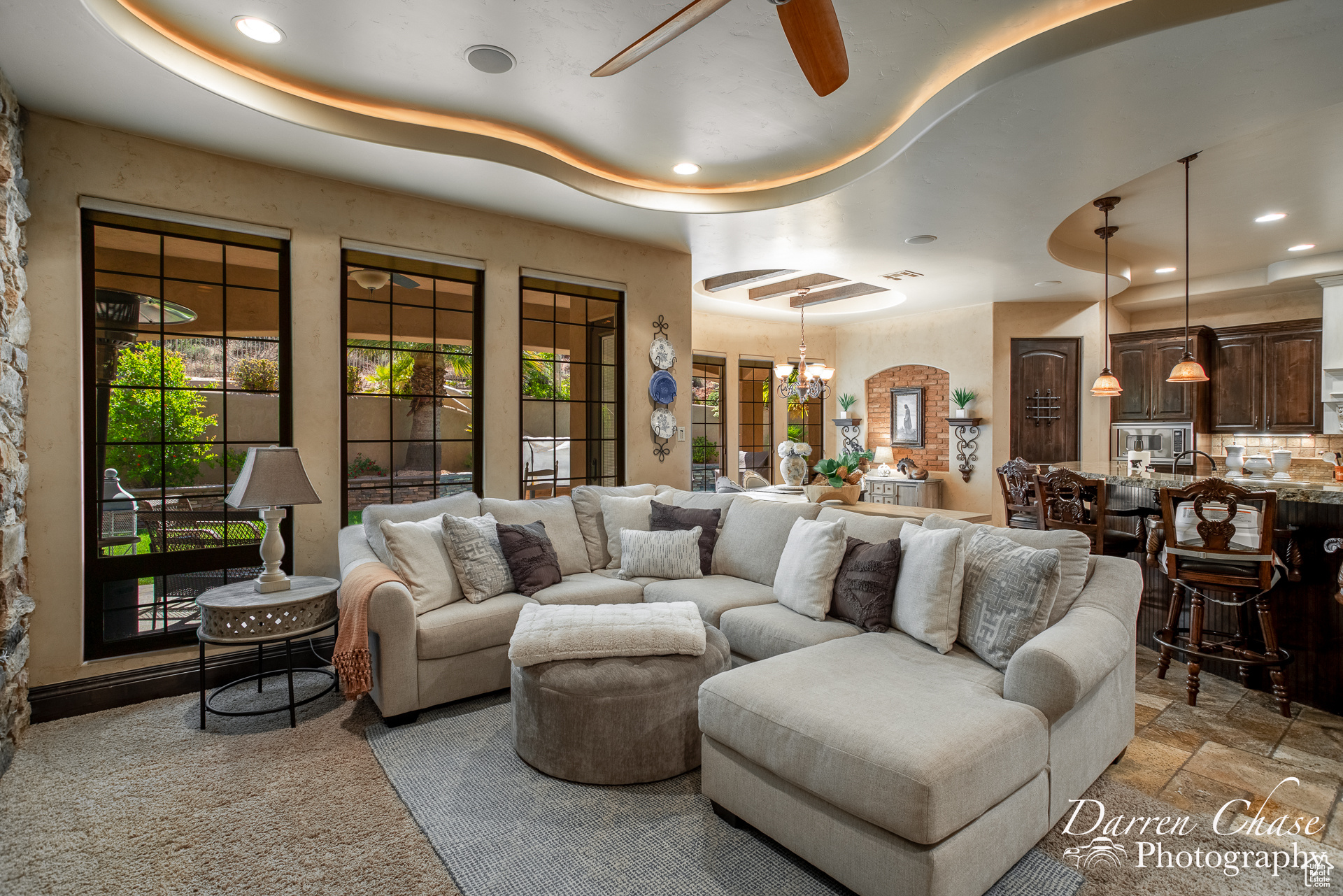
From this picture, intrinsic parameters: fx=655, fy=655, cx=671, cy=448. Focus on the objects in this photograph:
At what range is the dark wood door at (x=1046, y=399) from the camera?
7.33m

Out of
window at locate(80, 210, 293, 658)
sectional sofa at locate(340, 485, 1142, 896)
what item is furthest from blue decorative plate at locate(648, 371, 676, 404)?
window at locate(80, 210, 293, 658)

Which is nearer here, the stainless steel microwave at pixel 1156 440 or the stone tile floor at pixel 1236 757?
the stone tile floor at pixel 1236 757

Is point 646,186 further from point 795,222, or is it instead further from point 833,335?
point 833,335

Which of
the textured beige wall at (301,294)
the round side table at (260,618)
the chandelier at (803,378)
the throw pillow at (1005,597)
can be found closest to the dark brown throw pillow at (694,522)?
the textured beige wall at (301,294)

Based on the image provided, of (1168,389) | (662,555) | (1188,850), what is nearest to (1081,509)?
(1188,850)

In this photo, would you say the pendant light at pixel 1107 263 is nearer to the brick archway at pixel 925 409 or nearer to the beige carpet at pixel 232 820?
the brick archway at pixel 925 409

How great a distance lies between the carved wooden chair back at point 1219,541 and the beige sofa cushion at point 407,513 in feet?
11.2

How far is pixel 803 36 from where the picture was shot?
79.4 inches

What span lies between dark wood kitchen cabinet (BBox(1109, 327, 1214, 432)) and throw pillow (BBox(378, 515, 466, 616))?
7.02 metres

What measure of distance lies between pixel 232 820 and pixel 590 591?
172 cm

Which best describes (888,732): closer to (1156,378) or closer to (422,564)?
(422,564)

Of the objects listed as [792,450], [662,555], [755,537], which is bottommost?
[662,555]

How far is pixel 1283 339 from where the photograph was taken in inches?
252

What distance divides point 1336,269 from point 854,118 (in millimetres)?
5671
